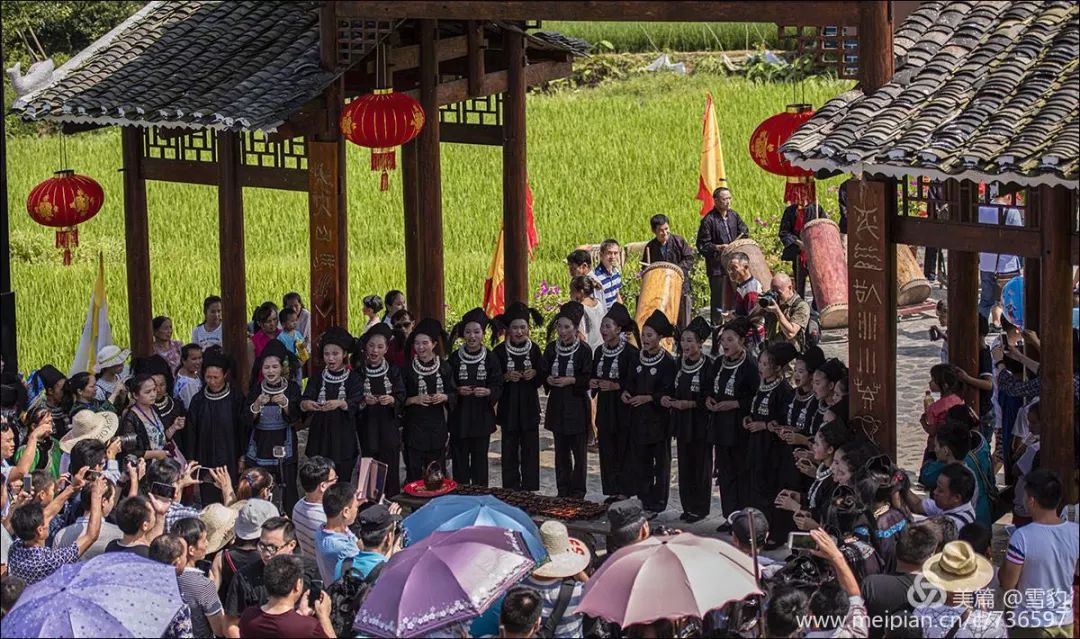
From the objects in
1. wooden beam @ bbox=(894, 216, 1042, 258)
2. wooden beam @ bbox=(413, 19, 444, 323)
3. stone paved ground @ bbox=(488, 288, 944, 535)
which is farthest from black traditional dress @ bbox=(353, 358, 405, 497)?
wooden beam @ bbox=(894, 216, 1042, 258)

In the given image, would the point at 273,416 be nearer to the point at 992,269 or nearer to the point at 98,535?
the point at 98,535

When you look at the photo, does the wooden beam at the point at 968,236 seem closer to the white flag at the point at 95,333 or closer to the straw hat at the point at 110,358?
the straw hat at the point at 110,358

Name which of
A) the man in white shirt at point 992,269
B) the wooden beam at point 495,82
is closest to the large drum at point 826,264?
the man in white shirt at point 992,269

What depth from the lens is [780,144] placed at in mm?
13016

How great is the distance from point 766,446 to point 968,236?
2082mm

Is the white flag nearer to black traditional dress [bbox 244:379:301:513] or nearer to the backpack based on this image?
black traditional dress [bbox 244:379:301:513]

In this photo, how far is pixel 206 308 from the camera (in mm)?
14891

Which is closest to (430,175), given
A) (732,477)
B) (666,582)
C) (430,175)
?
(430,175)

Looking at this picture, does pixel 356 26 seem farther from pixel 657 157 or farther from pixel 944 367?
pixel 657 157

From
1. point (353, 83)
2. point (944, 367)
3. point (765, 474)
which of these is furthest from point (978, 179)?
point (353, 83)

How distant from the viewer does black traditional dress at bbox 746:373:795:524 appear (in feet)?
38.9

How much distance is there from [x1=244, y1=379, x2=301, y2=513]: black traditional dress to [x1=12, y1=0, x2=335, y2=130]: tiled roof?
6.45ft

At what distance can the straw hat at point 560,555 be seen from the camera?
866 cm

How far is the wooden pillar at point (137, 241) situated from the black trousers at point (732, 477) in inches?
218
